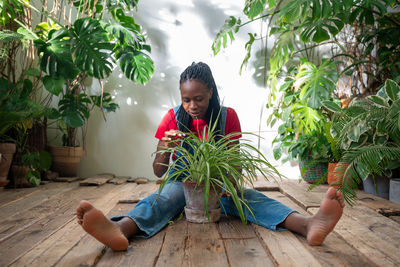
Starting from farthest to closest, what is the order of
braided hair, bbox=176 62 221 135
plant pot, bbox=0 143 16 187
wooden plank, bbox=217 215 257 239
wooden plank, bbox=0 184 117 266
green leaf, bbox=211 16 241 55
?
1. green leaf, bbox=211 16 241 55
2. plant pot, bbox=0 143 16 187
3. braided hair, bbox=176 62 221 135
4. wooden plank, bbox=217 215 257 239
5. wooden plank, bbox=0 184 117 266

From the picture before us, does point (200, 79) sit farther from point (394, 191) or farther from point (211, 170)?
point (394, 191)

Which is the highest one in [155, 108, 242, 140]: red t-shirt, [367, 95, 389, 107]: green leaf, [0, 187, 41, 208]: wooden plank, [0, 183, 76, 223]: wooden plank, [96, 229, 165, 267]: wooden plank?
[367, 95, 389, 107]: green leaf

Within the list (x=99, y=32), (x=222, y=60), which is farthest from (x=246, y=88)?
(x=99, y=32)

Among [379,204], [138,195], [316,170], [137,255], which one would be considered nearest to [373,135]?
[379,204]

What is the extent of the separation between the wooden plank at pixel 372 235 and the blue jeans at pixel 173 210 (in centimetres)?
26

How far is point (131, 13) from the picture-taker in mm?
3352

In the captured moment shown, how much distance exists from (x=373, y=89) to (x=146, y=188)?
2067mm

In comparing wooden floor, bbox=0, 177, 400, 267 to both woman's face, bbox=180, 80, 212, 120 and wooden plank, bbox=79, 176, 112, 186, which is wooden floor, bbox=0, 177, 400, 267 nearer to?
woman's face, bbox=180, 80, 212, 120

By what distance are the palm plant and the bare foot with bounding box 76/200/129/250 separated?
117 cm

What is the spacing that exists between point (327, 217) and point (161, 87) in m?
2.43

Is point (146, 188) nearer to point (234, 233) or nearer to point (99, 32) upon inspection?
point (99, 32)

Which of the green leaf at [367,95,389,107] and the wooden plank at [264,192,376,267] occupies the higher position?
the green leaf at [367,95,389,107]

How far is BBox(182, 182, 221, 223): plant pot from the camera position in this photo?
1.40m

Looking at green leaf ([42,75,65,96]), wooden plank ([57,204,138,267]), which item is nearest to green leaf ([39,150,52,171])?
green leaf ([42,75,65,96])
